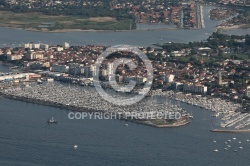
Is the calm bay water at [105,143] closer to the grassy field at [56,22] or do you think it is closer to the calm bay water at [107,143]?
the calm bay water at [107,143]

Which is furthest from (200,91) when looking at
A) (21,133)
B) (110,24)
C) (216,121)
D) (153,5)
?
(153,5)

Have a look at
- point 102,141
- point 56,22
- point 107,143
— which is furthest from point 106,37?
point 107,143

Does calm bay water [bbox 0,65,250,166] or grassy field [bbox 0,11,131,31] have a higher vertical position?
grassy field [bbox 0,11,131,31]

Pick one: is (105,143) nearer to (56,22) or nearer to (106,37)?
(106,37)

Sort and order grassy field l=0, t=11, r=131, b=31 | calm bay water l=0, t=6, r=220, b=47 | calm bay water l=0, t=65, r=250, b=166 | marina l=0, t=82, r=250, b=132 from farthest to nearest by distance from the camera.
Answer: grassy field l=0, t=11, r=131, b=31 → calm bay water l=0, t=6, r=220, b=47 → marina l=0, t=82, r=250, b=132 → calm bay water l=0, t=65, r=250, b=166

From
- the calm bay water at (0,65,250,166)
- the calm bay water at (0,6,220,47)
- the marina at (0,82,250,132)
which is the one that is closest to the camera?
the calm bay water at (0,65,250,166)

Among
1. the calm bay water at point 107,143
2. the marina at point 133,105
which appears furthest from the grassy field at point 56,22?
the calm bay water at point 107,143

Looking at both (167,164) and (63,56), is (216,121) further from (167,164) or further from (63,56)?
(63,56)

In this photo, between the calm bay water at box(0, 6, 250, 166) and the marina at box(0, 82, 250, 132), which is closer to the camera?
the calm bay water at box(0, 6, 250, 166)

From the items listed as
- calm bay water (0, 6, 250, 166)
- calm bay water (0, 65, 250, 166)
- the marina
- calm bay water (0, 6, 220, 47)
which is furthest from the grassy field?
calm bay water (0, 65, 250, 166)

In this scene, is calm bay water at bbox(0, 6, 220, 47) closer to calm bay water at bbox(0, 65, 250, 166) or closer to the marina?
the marina
